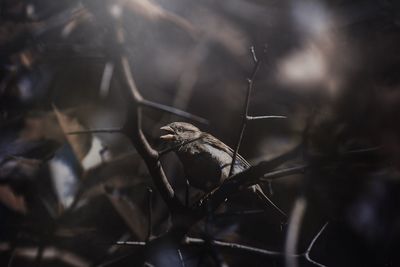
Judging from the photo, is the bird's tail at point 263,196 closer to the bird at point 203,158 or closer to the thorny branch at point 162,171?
the bird at point 203,158

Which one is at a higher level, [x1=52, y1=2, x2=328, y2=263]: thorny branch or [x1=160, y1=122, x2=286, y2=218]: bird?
[x1=52, y1=2, x2=328, y2=263]: thorny branch

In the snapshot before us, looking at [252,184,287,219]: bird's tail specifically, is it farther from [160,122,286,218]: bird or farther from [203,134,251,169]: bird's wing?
[203,134,251,169]: bird's wing

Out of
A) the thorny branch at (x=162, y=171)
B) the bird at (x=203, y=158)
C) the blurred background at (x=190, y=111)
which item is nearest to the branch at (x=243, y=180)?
the thorny branch at (x=162, y=171)

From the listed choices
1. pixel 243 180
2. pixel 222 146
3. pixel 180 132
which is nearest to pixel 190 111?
pixel 180 132

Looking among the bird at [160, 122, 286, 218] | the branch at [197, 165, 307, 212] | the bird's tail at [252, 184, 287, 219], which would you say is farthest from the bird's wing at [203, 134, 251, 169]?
the branch at [197, 165, 307, 212]

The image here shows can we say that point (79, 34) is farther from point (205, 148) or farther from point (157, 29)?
point (205, 148)
